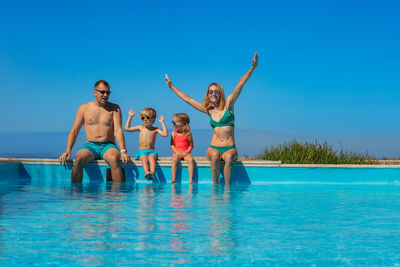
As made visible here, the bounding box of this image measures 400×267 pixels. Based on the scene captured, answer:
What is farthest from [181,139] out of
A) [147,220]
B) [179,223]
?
[179,223]

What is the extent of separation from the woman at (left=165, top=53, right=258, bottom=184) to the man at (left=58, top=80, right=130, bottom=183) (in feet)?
5.75

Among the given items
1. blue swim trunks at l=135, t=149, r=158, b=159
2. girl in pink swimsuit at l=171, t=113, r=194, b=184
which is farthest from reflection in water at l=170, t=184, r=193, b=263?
blue swim trunks at l=135, t=149, r=158, b=159

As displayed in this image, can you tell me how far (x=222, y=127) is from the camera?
8.31 meters

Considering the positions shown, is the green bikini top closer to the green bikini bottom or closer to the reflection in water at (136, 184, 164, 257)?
the green bikini bottom

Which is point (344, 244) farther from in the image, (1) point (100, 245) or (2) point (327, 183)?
(2) point (327, 183)

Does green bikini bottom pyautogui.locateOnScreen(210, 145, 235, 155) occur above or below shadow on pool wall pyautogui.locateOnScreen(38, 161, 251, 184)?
above

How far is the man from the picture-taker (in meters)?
8.57

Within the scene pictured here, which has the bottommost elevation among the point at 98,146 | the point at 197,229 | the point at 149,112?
the point at 197,229

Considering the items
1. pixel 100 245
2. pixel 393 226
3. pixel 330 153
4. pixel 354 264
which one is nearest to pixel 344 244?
pixel 354 264

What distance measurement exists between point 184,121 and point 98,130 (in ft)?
5.65

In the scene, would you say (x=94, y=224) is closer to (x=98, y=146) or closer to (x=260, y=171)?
(x=98, y=146)

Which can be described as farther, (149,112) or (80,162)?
(149,112)

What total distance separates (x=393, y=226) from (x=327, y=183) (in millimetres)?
4891

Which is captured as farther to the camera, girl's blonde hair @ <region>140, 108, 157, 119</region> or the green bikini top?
girl's blonde hair @ <region>140, 108, 157, 119</region>
